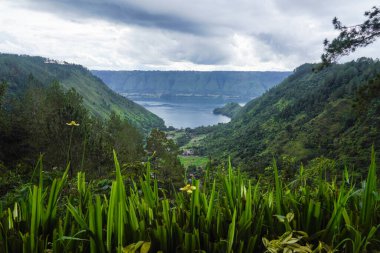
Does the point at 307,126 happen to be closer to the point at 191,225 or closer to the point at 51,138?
the point at 51,138

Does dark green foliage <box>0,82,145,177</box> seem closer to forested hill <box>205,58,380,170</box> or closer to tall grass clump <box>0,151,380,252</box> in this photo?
tall grass clump <box>0,151,380,252</box>

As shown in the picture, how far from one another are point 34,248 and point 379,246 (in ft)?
6.03

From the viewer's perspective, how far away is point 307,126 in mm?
114750

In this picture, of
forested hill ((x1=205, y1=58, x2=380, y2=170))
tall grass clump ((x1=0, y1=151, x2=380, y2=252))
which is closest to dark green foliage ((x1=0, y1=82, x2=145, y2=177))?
tall grass clump ((x1=0, y1=151, x2=380, y2=252))

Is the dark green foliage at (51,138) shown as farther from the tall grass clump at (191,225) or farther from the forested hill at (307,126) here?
the forested hill at (307,126)

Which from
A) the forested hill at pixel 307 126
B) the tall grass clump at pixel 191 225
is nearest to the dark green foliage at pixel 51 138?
the tall grass clump at pixel 191 225

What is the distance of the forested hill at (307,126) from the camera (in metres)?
81.5

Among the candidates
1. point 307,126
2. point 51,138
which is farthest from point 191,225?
point 307,126

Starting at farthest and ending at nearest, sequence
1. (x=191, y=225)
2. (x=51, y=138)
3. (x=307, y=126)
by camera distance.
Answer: (x=307, y=126)
(x=51, y=138)
(x=191, y=225)

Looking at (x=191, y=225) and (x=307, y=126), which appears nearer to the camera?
(x=191, y=225)

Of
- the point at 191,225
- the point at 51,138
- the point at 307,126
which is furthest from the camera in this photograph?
the point at 307,126

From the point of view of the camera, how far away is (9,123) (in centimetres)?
2688

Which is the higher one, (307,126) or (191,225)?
(191,225)

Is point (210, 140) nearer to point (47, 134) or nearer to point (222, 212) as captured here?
point (47, 134)
